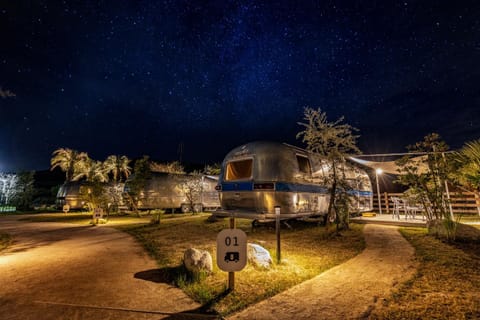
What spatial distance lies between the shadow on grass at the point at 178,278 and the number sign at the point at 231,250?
1.30 ft

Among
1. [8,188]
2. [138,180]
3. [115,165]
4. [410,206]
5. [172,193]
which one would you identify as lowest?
[410,206]

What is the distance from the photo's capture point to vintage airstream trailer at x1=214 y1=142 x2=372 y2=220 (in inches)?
303

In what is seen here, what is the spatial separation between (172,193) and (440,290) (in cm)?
1670

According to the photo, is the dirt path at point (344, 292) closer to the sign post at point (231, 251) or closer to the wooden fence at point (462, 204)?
the sign post at point (231, 251)

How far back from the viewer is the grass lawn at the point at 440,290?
2.71 m

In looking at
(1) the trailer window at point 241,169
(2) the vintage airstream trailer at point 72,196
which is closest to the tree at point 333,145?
(1) the trailer window at point 241,169

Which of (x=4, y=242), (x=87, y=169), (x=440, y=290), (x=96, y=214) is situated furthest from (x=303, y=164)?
(x=87, y=169)

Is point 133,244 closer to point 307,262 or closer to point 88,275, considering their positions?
point 88,275

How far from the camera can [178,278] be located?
3.80 meters

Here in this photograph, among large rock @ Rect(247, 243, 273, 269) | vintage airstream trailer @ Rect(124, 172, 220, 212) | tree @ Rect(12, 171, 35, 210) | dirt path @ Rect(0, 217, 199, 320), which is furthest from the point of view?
tree @ Rect(12, 171, 35, 210)

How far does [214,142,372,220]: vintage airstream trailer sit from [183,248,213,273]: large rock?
11.5 ft

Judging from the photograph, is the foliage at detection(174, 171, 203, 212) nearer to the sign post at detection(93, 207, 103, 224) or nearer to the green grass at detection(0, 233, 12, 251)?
the sign post at detection(93, 207, 103, 224)

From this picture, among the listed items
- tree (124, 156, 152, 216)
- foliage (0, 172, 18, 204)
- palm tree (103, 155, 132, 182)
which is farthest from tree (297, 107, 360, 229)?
foliage (0, 172, 18, 204)

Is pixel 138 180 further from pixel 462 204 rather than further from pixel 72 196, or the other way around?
pixel 462 204
